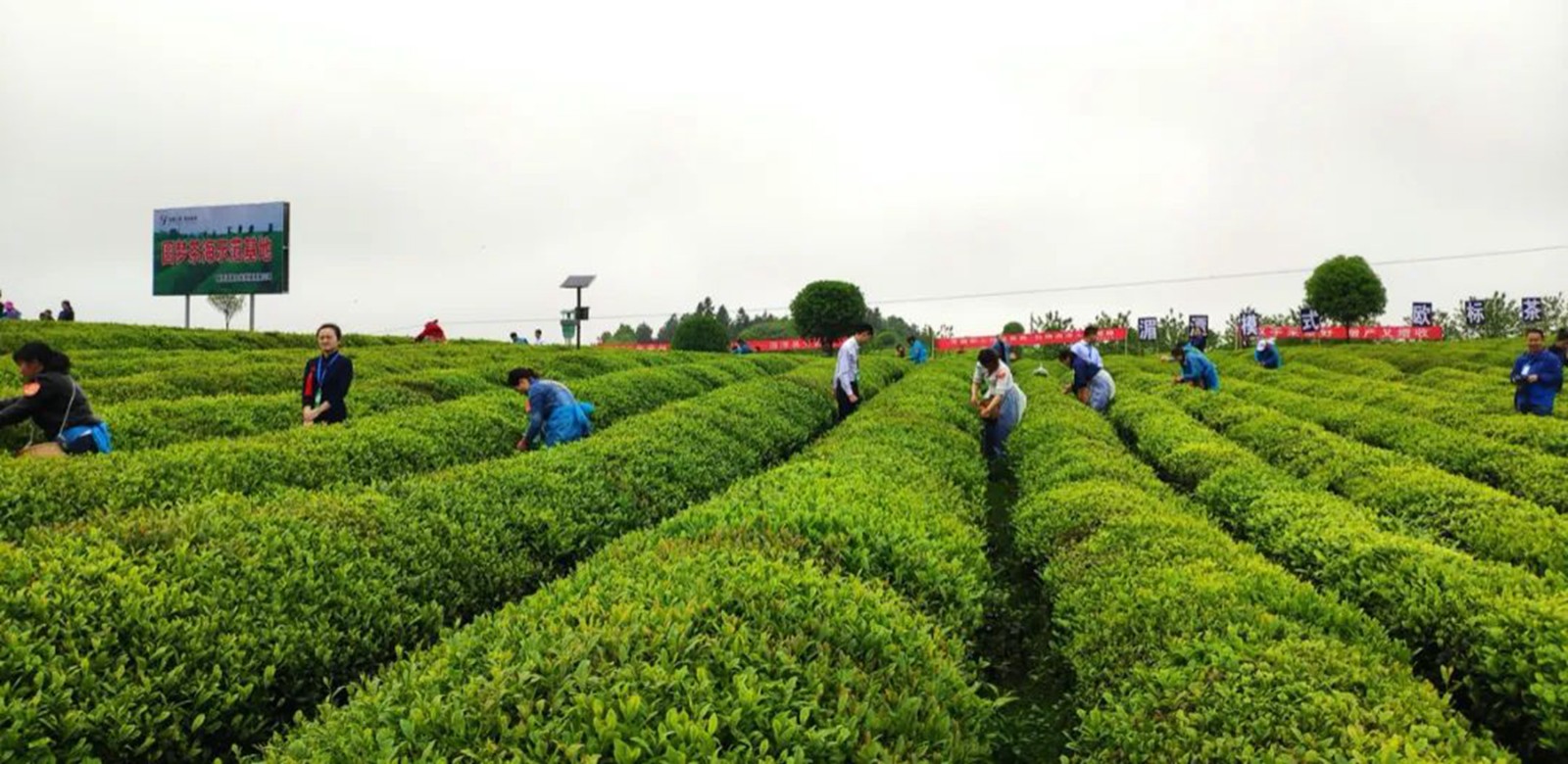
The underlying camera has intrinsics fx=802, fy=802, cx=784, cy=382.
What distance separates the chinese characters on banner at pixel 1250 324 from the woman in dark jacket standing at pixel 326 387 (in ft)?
186

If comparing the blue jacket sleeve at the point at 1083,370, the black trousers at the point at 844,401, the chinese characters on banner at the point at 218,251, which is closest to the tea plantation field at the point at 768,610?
the black trousers at the point at 844,401

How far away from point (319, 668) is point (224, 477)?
4.35 m

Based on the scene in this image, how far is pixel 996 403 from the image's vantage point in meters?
11.4

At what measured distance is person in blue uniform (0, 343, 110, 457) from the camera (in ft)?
23.9

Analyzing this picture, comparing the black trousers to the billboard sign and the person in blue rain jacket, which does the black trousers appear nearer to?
the person in blue rain jacket

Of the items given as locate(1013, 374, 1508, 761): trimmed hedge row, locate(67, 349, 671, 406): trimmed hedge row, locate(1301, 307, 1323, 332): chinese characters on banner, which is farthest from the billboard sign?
locate(1301, 307, 1323, 332): chinese characters on banner

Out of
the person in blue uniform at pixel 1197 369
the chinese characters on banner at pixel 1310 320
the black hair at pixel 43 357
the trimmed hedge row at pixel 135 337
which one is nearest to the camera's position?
the black hair at pixel 43 357

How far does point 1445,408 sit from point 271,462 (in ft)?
57.9

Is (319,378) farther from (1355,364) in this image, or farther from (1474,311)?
(1474,311)

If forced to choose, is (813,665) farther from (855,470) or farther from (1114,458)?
(1114,458)

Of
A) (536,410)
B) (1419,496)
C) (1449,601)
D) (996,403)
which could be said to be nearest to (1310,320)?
(996,403)

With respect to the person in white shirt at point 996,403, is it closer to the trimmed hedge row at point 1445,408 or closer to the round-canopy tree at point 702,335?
the trimmed hedge row at point 1445,408

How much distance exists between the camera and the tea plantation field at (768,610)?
275 cm

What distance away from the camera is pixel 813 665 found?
9.51ft
